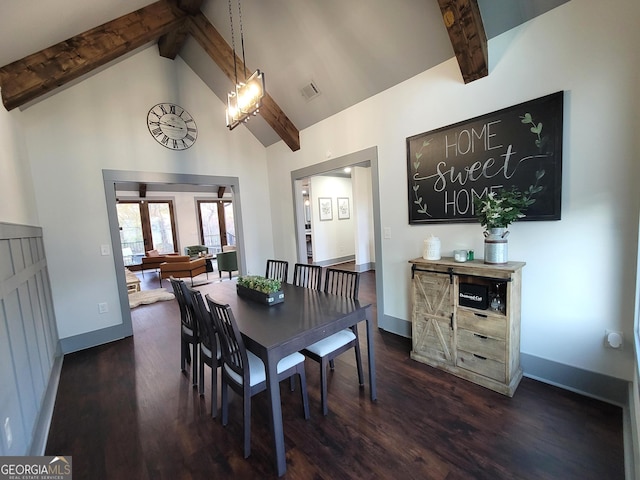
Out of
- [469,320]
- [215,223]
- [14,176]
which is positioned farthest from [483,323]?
[215,223]

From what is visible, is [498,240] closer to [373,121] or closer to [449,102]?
[449,102]

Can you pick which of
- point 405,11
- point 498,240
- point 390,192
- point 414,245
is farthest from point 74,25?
point 498,240

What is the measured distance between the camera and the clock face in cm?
377

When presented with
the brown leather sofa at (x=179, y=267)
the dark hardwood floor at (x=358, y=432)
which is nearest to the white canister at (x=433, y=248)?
the dark hardwood floor at (x=358, y=432)

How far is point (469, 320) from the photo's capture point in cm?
221

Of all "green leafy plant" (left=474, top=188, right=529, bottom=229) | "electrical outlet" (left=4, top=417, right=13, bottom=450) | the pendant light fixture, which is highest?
the pendant light fixture

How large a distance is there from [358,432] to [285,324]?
867 millimetres

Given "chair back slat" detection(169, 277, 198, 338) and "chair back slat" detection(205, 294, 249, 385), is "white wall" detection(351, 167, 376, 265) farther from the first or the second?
"chair back slat" detection(205, 294, 249, 385)

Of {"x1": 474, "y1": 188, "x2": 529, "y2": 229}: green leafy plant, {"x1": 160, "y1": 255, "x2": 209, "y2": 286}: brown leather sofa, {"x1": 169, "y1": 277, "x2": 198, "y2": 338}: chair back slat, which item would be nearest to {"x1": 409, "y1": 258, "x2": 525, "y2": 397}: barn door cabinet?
{"x1": 474, "y1": 188, "x2": 529, "y2": 229}: green leafy plant

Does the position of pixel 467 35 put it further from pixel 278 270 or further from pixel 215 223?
pixel 215 223

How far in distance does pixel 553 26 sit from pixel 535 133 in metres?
0.72

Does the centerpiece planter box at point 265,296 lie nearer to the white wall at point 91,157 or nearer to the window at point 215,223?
the white wall at point 91,157

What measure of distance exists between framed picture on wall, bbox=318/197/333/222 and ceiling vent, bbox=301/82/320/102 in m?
3.74

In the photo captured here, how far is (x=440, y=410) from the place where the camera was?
76.0 inches
